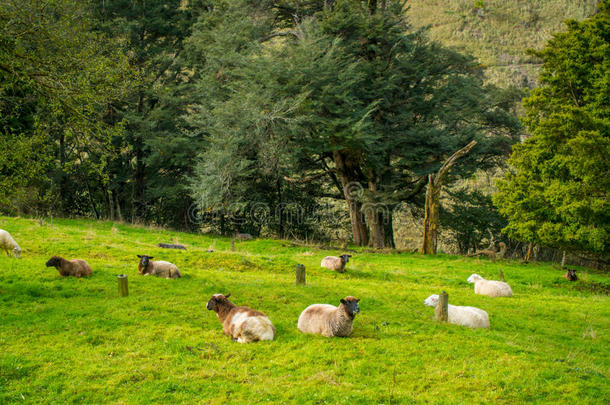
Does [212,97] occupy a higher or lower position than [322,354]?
higher

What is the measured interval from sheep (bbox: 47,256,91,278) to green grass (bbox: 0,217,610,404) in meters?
0.37

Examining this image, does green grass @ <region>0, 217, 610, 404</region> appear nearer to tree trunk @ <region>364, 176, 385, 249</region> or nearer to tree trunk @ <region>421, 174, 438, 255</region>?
tree trunk @ <region>421, 174, 438, 255</region>

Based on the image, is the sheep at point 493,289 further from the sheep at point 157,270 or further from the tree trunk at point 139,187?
the tree trunk at point 139,187

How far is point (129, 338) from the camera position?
934 centimetres

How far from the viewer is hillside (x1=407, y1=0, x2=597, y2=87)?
8350cm

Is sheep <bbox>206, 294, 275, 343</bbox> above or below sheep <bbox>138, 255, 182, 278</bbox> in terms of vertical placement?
below

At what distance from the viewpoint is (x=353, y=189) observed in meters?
31.6

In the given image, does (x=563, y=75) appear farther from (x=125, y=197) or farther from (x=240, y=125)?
(x=125, y=197)

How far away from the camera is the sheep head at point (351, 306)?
9414 millimetres

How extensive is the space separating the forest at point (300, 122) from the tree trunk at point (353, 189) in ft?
0.54

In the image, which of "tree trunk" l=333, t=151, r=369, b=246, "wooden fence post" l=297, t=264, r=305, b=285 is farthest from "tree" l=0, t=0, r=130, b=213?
"tree trunk" l=333, t=151, r=369, b=246

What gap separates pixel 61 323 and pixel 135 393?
4085 millimetres

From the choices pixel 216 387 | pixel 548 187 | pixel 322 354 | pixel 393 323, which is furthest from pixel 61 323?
pixel 548 187

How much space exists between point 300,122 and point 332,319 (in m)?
17.0
